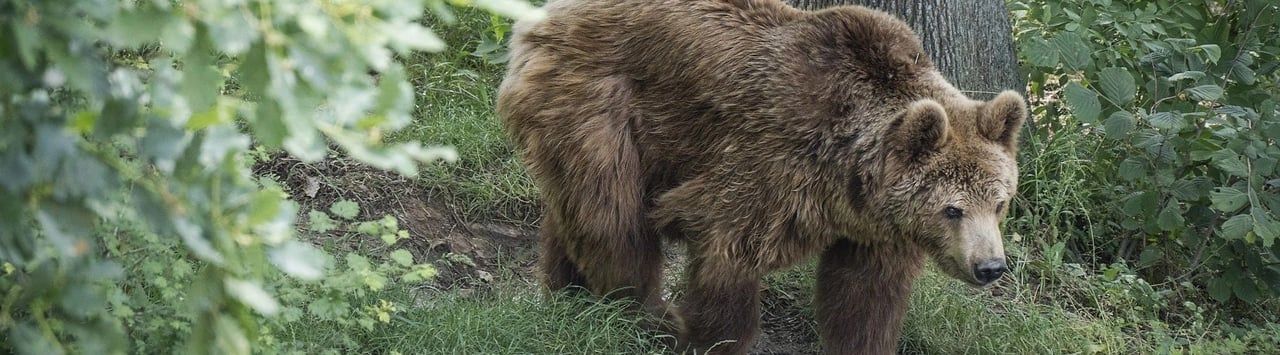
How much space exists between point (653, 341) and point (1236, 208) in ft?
9.25

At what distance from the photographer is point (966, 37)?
241 inches

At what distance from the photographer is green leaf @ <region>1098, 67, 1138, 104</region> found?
591 cm

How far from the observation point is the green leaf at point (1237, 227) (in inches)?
221

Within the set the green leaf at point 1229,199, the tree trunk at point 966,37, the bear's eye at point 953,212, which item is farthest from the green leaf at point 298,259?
the green leaf at point 1229,199

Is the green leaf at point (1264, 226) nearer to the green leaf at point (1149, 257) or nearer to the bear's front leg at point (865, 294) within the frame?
the green leaf at point (1149, 257)

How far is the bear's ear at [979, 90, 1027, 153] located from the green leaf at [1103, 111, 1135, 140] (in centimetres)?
131

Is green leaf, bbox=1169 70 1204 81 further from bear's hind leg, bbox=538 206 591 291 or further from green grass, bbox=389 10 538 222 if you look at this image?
green grass, bbox=389 10 538 222

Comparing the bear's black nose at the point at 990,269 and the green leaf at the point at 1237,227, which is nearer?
the bear's black nose at the point at 990,269

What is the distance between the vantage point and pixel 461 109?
6789mm

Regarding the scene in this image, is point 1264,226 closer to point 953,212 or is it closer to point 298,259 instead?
point 953,212

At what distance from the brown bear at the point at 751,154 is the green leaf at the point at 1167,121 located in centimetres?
128

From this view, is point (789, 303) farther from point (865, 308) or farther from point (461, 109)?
point (461, 109)

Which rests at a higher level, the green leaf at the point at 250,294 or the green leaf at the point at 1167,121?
the green leaf at the point at 250,294

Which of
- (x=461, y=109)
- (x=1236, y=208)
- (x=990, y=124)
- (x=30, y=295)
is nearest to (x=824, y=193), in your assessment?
(x=990, y=124)
